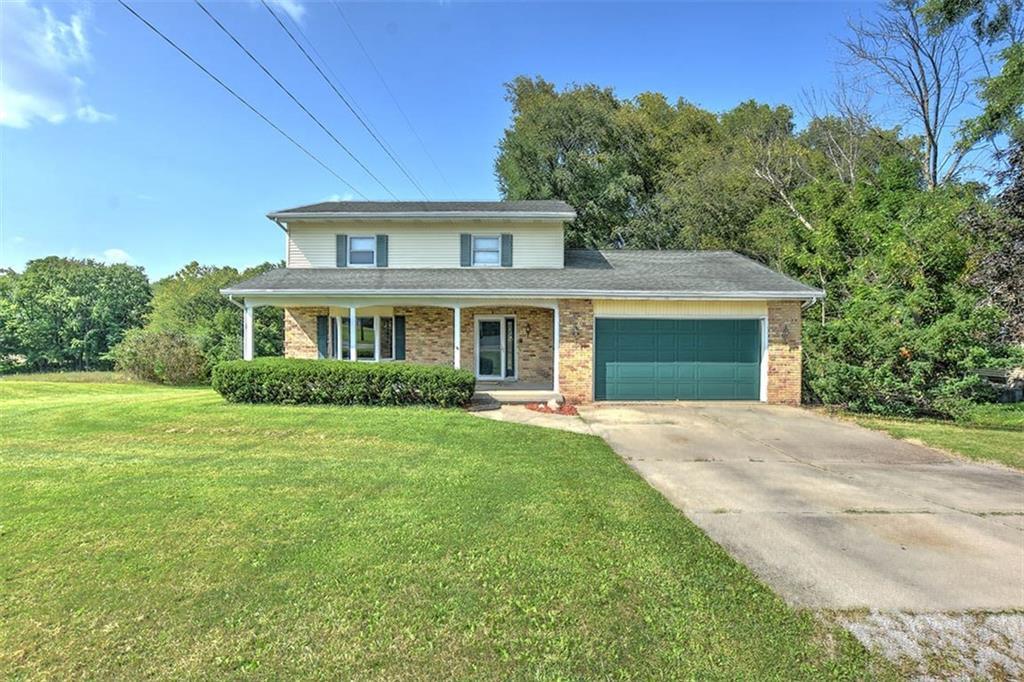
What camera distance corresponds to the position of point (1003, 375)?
16.1 meters

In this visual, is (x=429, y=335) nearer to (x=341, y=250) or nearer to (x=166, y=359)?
(x=341, y=250)

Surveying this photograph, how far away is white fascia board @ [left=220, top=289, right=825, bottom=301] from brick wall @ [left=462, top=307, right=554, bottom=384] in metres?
2.78

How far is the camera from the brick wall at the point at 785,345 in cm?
1290

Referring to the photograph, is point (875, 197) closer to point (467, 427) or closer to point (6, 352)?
point (467, 427)

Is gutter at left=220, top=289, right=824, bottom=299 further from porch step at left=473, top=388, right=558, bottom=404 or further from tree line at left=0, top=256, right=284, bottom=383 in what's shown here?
tree line at left=0, top=256, right=284, bottom=383

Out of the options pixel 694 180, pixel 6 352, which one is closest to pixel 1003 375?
pixel 694 180

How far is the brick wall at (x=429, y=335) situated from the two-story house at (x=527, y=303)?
33 millimetres

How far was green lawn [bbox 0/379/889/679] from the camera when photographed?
8.37 feet

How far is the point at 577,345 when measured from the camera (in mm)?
12883

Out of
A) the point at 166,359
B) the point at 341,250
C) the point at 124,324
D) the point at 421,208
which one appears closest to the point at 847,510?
the point at 421,208

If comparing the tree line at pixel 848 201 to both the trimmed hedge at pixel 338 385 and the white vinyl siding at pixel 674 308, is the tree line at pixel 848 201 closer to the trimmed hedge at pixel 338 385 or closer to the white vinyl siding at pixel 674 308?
the white vinyl siding at pixel 674 308

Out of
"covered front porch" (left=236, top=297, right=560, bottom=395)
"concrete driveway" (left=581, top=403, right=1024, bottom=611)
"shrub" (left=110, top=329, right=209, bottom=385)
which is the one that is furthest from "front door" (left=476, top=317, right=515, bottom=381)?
"shrub" (left=110, top=329, right=209, bottom=385)

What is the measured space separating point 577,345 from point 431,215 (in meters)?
5.84

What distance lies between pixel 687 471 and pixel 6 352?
128ft
